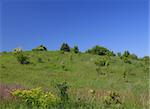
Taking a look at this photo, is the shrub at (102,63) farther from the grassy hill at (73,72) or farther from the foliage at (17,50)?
the foliage at (17,50)

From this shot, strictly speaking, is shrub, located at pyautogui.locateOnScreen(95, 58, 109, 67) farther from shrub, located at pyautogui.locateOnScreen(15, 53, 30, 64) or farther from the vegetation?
shrub, located at pyautogui.locateOnScreen(15, 53, 30, 64)

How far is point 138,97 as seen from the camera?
53.5 ft

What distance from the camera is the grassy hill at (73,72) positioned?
22.2m

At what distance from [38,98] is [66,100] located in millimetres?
1197

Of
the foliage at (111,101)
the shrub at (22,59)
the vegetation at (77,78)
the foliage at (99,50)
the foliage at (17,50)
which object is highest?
the foliage at (99,50)

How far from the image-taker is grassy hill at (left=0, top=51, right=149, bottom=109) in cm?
2225

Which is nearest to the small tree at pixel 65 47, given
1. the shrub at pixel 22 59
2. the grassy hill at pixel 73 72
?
the grassy hill at pixel 73 72

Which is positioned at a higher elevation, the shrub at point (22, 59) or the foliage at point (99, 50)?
the foliage at point (99, 50)

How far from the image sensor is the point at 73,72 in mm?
27750

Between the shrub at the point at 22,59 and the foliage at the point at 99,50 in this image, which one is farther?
the foliage at the point at 99,50

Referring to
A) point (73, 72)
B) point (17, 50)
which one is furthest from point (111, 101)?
point (17, 50)

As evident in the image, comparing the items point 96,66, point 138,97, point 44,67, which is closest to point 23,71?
point 44,67

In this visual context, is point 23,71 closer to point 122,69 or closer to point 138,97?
point 122,69

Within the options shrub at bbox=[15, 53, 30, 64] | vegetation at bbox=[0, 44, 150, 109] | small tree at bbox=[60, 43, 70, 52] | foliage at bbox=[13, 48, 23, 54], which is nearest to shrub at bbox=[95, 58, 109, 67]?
vegetation at bbox=[0, 44, 150, 109]
